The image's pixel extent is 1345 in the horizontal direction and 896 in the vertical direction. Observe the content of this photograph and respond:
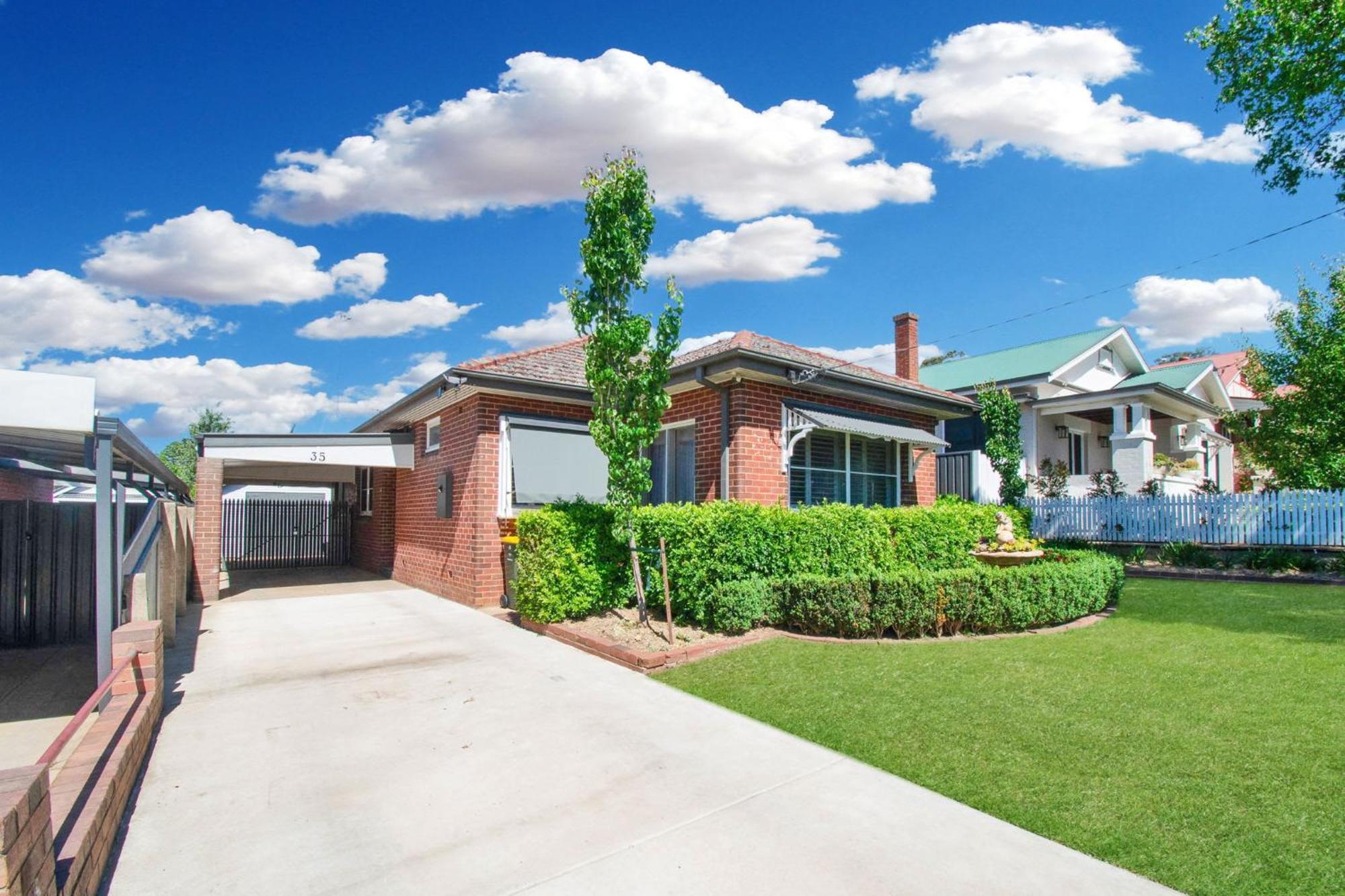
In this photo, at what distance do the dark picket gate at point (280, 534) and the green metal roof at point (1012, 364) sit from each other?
19.3 m

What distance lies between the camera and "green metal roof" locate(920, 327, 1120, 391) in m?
21.7

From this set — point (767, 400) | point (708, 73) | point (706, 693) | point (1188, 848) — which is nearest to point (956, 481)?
point (767, 400)

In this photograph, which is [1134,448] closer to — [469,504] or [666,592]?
[666,592]

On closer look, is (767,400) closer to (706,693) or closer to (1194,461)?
(706,693)

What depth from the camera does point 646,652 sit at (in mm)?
7559

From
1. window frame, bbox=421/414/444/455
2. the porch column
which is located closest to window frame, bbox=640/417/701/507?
window frame, bbox=421/414/444/455

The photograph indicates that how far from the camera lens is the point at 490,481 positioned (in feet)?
36.9

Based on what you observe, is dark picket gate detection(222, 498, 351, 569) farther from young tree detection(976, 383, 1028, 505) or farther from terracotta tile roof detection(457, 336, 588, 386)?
young tree detection(976, 383, 1028, 505)

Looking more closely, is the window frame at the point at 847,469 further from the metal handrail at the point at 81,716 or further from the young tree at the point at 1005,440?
the metal handrail at the point at 81,716

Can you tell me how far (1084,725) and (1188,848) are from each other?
171 centimetres

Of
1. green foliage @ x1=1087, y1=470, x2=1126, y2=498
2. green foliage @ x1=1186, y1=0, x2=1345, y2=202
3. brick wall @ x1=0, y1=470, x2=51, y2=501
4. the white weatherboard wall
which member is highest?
green foliage @ x1=1186, y1=0, x2=1345, y2=202

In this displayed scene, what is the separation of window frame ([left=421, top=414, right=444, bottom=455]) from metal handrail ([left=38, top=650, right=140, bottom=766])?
778 centimetres

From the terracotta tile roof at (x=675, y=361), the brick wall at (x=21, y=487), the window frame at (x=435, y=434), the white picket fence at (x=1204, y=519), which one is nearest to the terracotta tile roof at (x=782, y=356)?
the terracotta tile roof at (x=675, y=361)

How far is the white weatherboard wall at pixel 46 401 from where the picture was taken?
4426mm
